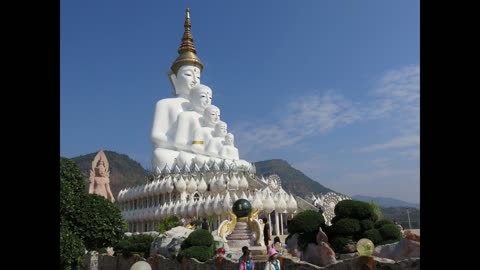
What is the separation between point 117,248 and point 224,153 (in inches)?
679

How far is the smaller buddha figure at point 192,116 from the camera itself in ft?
111

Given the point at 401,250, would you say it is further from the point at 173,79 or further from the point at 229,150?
the point at 173,79

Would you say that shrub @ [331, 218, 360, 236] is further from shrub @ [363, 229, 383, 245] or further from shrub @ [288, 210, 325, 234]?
shrub @ [288, 210, 325, 234]

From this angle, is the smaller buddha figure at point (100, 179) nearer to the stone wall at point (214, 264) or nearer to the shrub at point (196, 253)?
the stone wall at point (214, 264)

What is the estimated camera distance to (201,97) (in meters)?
35.2

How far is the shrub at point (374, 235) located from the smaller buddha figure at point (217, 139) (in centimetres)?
2040

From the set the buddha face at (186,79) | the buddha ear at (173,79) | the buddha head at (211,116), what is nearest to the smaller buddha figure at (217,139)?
the buddha head at (211,116)

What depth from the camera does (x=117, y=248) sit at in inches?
596

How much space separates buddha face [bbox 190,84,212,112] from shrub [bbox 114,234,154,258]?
19.8m

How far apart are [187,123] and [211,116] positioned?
2087 millimetres

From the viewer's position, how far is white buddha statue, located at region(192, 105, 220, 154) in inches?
1289
